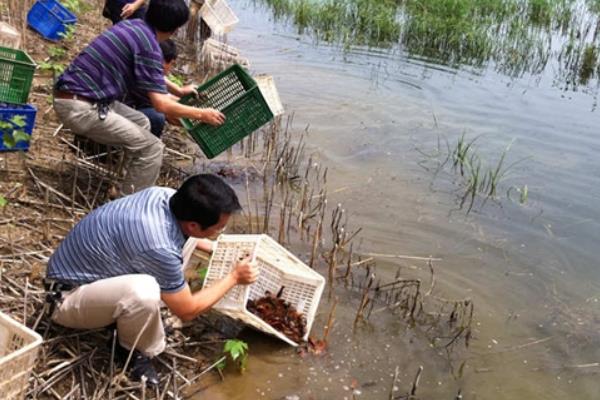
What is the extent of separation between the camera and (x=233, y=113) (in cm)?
457

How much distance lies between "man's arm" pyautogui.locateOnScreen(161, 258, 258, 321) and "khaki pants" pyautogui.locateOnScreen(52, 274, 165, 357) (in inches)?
3.3

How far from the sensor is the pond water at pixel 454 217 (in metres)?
3.67

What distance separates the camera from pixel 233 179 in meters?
5.96

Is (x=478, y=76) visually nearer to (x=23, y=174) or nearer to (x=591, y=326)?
(x=591, y=326)

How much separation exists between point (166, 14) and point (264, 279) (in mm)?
1837

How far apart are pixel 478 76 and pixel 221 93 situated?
679 centimetres

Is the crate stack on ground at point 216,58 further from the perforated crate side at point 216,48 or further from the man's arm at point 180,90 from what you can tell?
the man's arm at point 180,90

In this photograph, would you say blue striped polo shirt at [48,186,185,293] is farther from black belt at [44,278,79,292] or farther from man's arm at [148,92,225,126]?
man's arm at [148,92,225,126]

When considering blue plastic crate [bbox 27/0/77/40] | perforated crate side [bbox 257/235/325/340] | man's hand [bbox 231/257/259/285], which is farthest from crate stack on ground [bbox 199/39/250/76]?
man's hand [bbox 231/257/259/285]

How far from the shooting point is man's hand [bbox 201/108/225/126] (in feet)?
14.3

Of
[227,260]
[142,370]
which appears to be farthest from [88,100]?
[142,370]

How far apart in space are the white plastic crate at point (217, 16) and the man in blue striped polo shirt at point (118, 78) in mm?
5886

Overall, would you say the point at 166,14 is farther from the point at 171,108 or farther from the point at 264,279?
the point at 264,279

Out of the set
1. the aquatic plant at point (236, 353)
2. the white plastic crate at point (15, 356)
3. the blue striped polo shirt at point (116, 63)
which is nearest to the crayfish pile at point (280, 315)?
the aquatic plant at point (236, 353)
